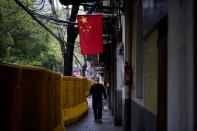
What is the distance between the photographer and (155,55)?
641 cm

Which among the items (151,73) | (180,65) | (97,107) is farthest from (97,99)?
(180,65)

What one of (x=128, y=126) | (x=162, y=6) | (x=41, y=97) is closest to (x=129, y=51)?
(x=128, y=126)

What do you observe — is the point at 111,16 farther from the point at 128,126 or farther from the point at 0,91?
the point at 0,91

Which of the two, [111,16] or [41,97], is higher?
[111,16]

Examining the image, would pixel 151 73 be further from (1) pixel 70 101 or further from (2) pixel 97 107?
(2) pixel 97 107

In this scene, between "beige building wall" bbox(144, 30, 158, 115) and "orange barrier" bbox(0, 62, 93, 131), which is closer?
"beige building wall" bbox(144, 30, 158, 115)

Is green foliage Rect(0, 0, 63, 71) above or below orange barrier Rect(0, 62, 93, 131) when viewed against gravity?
above

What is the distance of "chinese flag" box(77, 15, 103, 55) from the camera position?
16797 millimetres

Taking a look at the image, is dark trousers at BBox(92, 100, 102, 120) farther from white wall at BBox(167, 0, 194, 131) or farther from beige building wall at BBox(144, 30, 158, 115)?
white wall at BBox(167, 0, 194, 131)

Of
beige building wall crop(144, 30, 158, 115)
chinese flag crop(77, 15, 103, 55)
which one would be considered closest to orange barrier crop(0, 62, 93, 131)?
beige building wall crop(144, 30, 158, 115)

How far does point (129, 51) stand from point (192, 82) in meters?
8.06

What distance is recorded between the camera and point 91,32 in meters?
17.0

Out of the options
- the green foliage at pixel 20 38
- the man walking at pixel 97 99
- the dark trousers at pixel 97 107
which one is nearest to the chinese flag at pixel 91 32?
the man walking at pixel 97 99

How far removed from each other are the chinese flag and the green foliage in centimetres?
1408
